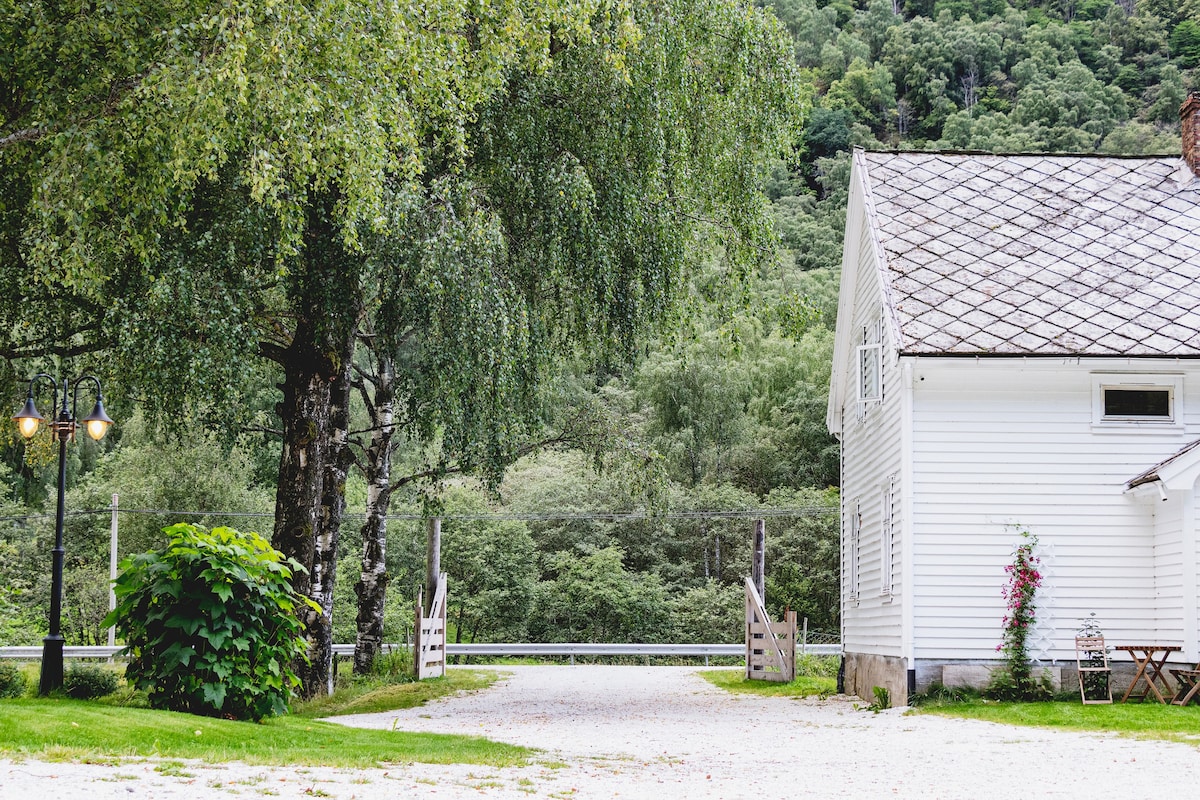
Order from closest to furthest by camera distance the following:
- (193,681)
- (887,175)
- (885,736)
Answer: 1. (193,681)
2. (885,736)
3. (887,175)

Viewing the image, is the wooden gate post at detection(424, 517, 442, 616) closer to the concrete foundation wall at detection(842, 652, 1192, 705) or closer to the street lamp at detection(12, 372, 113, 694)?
the street lamp at detection(12, 372, 113, 694)

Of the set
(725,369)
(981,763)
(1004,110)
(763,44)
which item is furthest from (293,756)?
(1004,110)

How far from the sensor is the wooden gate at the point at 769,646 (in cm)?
2400

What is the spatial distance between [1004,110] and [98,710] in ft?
259

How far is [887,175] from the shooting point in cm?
1981

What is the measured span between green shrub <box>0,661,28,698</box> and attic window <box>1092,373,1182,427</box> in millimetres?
13191

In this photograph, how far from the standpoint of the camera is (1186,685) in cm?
1484

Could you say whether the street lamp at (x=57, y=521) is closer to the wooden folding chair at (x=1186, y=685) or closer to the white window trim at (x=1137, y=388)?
the white window trim at (x=1137, y=388)

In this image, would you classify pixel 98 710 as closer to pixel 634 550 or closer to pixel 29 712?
pixel 29 712

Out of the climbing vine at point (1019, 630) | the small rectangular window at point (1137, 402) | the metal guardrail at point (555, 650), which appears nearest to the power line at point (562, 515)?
the metal guardrail at point (555, 650)

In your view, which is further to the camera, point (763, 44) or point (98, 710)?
point (763, 44)

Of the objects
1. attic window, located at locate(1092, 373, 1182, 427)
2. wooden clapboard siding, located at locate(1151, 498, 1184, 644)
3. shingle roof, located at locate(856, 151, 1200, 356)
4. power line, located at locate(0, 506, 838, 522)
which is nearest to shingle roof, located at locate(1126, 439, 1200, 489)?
wooden clapboard siding, located at locate(1151, 498, 1184, 644)

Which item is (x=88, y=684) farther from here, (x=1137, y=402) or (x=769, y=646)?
(x=769, y=646)

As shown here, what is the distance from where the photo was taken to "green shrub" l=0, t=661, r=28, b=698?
15.2 meters
